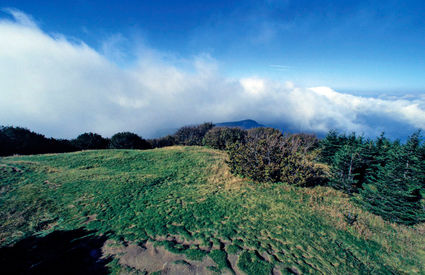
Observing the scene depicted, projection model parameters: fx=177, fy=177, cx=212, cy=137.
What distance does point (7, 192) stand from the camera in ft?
36.0

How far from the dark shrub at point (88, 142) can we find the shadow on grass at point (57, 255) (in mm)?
36352

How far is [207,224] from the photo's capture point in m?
8.41

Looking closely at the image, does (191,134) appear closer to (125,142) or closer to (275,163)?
(125,142)

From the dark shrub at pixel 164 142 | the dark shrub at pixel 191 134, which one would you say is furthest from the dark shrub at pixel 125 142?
the dark shrub at pixel 191 134

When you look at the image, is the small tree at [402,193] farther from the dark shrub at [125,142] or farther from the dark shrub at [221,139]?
the dark shrub at [125,142]

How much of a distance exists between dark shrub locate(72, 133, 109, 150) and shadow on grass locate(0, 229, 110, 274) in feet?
119

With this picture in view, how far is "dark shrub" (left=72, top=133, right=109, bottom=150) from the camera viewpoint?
3759 centimetres

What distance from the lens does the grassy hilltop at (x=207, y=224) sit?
6137mm

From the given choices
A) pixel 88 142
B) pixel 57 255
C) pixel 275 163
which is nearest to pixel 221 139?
pixel 275 163

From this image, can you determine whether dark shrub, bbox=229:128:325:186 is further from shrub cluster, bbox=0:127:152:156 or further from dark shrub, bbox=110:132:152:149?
shrub cluster, bbox=0:127:152:156

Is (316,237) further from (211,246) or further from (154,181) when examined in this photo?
(154,181)

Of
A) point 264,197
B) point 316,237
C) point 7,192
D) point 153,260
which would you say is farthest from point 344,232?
point 7,192

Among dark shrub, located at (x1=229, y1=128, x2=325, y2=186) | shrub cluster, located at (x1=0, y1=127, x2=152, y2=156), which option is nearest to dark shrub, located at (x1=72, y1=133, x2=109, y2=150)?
shrub cluster, located at (x1=0, y1=127, x2=152, y2=156)

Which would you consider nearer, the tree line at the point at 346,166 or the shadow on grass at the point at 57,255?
the shadow on grass at the point at 57,255
